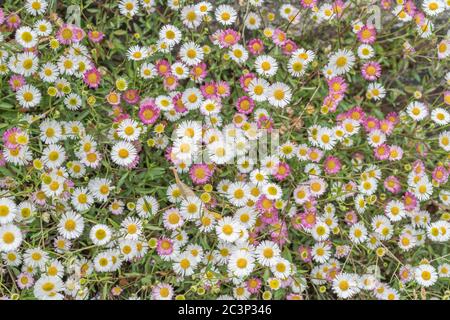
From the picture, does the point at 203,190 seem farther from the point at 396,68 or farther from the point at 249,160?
the point at 396,68

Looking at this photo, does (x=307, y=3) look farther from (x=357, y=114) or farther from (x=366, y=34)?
(x=357, y=114)

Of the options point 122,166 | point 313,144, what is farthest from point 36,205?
point 313,144

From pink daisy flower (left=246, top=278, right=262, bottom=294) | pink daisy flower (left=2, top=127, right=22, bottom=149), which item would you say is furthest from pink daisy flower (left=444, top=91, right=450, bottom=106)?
pink daisy flower (left=2, top=127, right=22, bottom=149)

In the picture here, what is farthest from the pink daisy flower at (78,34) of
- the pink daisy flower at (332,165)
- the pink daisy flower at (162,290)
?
the pink daisy flower at (332,165)

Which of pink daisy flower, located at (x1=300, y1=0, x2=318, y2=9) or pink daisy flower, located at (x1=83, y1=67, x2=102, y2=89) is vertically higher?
pink daisy flower, located at (x1=300, y1=0, x2=318, y2=9)

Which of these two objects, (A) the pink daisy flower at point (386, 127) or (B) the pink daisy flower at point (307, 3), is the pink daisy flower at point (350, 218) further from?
(B) the pink daisy flower at point (307, 3)

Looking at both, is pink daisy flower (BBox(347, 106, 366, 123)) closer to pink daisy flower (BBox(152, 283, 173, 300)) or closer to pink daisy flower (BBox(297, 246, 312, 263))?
pink daisy flower (BBox(297, 246, 312, 263))

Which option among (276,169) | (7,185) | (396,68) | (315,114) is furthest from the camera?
(396,68)

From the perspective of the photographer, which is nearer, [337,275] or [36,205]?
[36,205]
